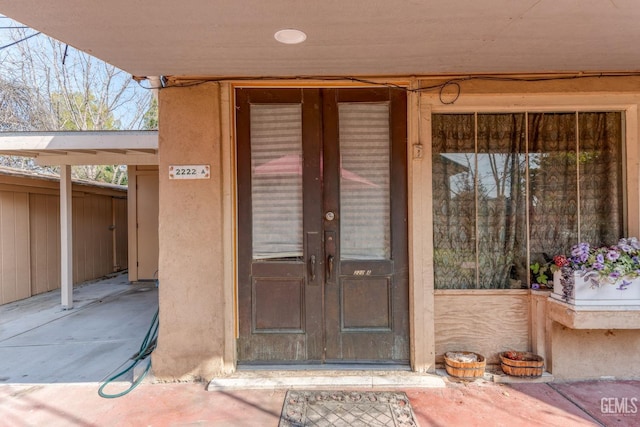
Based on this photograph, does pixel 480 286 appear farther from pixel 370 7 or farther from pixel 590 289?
pixel 370 7

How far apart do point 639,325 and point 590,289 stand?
0.40 meters

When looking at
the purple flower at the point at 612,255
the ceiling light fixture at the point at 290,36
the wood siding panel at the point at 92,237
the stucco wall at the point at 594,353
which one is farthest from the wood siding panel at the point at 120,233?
the purple flower at the point at 612,255

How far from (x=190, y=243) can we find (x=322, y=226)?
1053mm

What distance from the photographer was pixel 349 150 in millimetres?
2887

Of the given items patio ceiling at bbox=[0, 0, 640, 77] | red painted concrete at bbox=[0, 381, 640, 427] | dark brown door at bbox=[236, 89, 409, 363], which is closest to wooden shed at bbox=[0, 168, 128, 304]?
red painted concrete at bbox=[0, 381, 640, 427]

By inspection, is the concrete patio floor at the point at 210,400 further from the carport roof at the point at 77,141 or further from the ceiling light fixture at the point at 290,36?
the carport roof at the point at 77,141

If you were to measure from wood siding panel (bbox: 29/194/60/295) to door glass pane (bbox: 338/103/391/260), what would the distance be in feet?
19.6

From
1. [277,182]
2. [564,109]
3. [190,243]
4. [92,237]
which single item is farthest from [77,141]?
[564,109]

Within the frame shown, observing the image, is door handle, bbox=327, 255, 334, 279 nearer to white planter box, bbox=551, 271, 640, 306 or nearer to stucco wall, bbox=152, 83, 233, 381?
stucco wall, bbox=152, 83, 233, 381

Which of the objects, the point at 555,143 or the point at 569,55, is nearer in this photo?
the point at 569,55

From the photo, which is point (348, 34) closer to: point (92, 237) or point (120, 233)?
point (92, 237)

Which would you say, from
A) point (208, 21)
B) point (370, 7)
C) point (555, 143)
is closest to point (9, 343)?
point (208, 21)

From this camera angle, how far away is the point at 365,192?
2885 mm

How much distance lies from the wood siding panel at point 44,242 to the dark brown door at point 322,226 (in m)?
5.30
